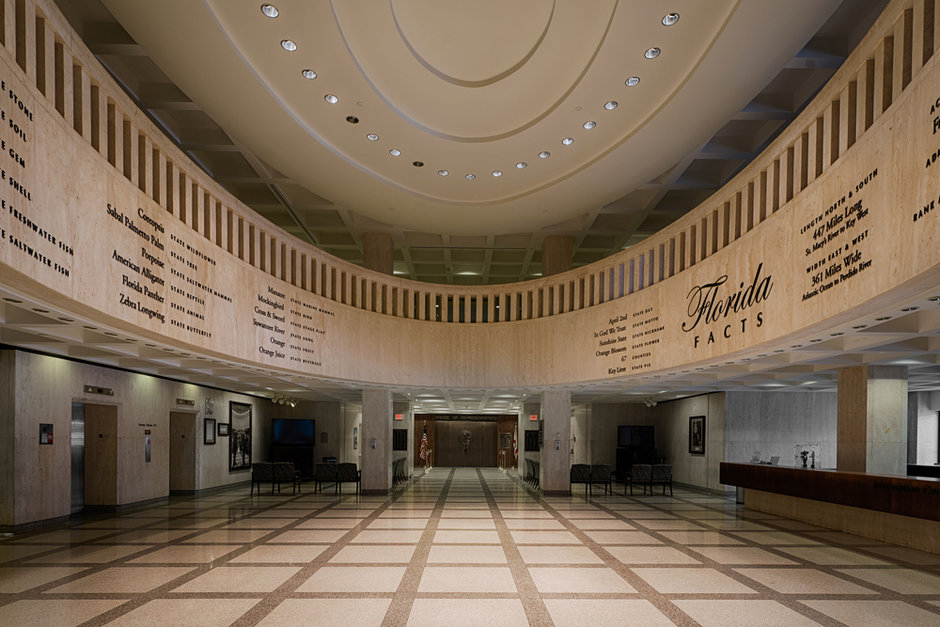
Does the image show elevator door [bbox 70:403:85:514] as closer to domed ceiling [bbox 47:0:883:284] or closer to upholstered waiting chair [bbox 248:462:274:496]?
upholstered waiting chair [bbox 248:462:274:496]

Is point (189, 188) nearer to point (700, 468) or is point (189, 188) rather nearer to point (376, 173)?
point (376, 173)

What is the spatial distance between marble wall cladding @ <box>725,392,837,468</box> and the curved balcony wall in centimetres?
582

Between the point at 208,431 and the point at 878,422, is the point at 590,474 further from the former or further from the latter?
the point at 208,431

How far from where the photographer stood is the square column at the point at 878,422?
9414 mm

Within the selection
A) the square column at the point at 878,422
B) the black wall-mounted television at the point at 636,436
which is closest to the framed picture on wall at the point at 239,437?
the black wall-mounted television at the point at 636,436

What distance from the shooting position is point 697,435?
17578mm

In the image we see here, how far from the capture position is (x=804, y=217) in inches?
242

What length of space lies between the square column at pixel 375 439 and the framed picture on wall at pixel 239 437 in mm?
4823

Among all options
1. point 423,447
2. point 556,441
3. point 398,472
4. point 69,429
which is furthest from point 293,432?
point 69,429

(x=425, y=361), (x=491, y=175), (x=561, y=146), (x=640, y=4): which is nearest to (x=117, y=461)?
(x=425, y=361)

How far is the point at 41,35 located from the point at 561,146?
630 centimetres

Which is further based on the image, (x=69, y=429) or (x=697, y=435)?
(x=697, y=435)

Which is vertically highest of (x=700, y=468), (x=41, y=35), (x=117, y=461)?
(x=41, y=35)

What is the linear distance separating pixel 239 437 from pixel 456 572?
1296cm
